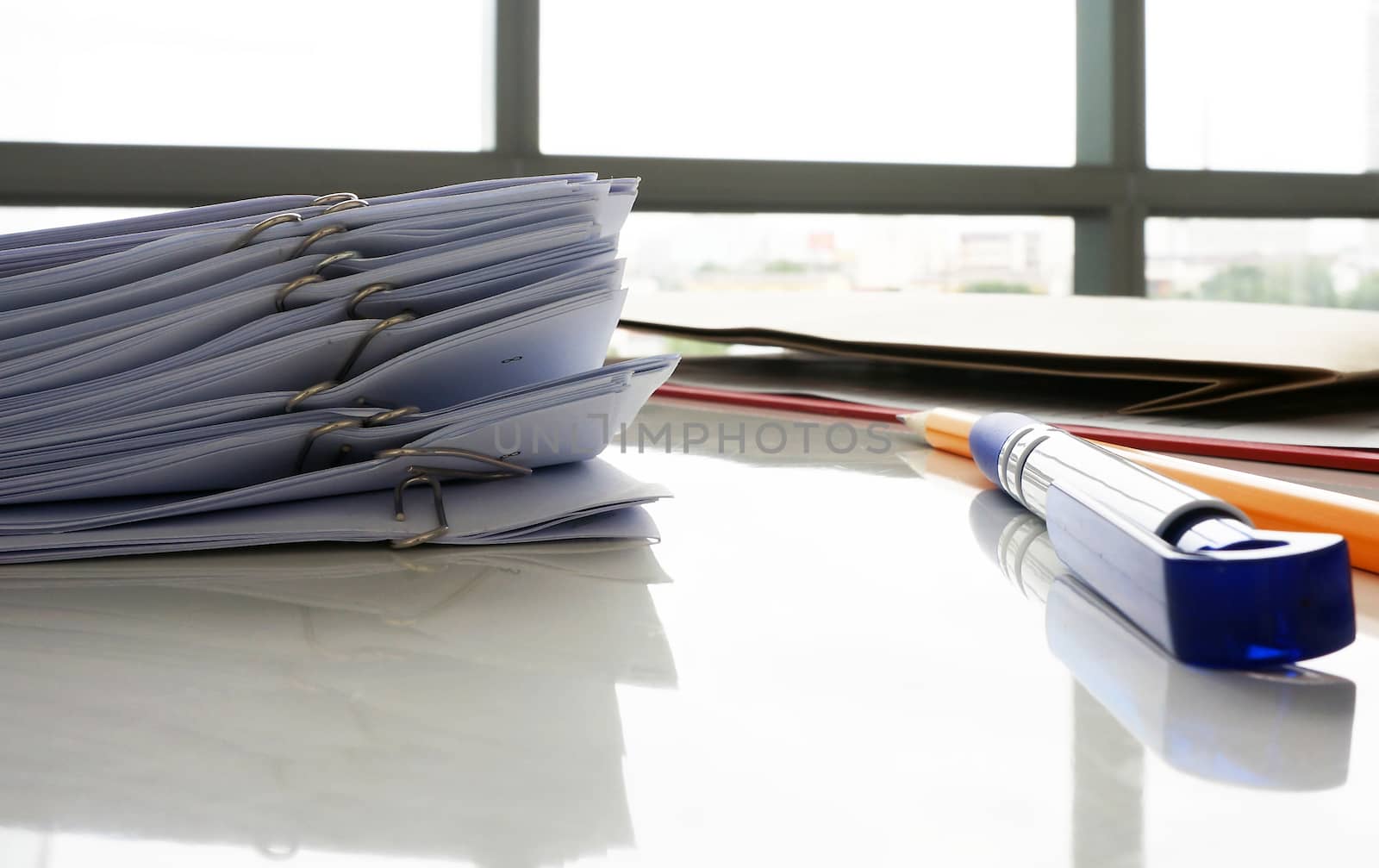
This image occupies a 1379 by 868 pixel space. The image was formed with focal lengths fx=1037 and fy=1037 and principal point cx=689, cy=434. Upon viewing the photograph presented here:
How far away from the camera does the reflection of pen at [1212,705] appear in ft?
0.55

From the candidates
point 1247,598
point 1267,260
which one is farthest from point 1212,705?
point 1267,260

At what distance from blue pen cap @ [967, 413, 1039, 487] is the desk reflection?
143mm

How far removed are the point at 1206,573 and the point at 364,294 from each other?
0.77 feet

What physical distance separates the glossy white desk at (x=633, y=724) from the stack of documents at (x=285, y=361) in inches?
0.9

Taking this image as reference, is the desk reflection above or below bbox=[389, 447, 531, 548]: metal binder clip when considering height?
below

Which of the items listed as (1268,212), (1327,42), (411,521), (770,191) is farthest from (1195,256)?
(411,521)

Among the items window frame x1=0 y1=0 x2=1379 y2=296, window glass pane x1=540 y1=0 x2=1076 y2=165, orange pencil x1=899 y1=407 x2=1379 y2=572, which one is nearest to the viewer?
orange pencil x1=899 y1=407 x2=1379 y2=572

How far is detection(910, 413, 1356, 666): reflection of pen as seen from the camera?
19 cm

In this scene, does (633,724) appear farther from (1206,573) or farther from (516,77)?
(516,77)

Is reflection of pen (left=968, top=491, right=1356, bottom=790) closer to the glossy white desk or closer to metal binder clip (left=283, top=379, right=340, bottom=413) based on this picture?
the glossy white desk

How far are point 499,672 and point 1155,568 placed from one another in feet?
0.44

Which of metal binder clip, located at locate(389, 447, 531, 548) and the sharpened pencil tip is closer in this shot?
metal binder clip, located at locate(389, 447, 531, 548)

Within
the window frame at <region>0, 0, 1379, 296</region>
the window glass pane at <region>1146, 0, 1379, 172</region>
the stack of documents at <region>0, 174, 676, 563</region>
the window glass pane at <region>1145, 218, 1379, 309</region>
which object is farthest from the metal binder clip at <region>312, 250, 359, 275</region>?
the window glass pane at <region>1146, 0, 1379, 172</region>

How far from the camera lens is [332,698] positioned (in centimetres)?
20
